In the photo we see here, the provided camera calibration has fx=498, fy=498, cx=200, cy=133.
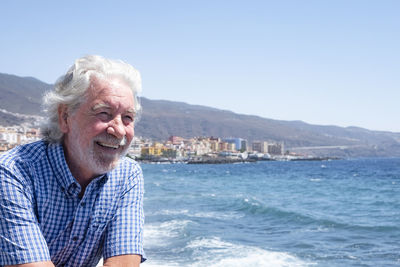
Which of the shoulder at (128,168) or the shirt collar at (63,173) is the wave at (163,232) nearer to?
the shoulder at (128,168)

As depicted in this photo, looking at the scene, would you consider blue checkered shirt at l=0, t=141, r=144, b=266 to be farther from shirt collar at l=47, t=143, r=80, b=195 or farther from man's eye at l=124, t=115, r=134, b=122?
man's eye at l=124, t=115, r=134, b=122

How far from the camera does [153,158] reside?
11381 cm

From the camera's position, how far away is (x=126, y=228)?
1659 mm

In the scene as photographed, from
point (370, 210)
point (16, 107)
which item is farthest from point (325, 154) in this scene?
point (370, 210)

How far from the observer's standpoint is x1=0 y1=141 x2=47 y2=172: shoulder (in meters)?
1.53

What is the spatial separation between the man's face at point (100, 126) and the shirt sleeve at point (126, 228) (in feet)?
0.45

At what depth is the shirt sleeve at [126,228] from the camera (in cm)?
165

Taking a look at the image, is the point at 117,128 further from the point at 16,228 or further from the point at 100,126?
the point at 16,228

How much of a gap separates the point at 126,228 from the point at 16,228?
350mm

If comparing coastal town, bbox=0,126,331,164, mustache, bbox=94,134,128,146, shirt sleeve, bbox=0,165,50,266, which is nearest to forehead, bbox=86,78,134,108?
mustache, bbox=94,134,128,146

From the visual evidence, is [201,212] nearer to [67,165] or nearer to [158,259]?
[158,259]

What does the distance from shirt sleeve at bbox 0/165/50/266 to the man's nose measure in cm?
32

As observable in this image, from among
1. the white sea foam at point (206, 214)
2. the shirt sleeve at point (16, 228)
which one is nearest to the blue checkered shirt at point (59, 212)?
the shirt sleeve at point (16, 228)

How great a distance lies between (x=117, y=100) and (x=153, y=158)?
370 feet
